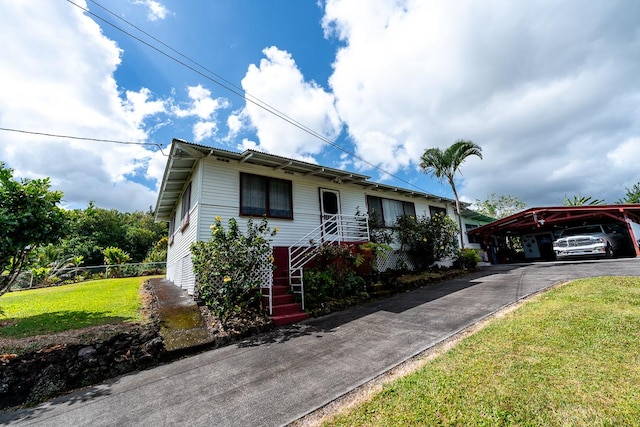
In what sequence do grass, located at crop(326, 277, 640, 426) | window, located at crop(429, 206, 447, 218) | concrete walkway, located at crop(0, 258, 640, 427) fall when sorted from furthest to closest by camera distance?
window, located at crop(429, 206, 447, 218), concrete walkway, located at crop(0, 258, 640, 427), grass, located at crop(326, 277, 640, 426)

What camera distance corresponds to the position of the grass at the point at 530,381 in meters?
2.36

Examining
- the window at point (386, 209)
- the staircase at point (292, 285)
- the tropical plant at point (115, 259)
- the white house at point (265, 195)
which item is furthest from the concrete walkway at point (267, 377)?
the tropical plant at point (115, 259)

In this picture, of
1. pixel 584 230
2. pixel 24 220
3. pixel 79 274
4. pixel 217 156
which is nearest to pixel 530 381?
pixel 217 156

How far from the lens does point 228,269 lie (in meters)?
5.94

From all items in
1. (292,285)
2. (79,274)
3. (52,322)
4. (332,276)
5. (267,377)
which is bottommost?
(267,377)

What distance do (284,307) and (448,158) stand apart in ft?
40.1

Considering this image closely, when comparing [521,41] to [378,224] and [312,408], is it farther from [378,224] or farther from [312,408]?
[312,408]

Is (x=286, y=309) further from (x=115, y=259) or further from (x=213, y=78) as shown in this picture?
(x=115, y=259)

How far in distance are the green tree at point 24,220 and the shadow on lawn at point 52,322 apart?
32.9 inches

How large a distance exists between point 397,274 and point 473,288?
10.4 feet

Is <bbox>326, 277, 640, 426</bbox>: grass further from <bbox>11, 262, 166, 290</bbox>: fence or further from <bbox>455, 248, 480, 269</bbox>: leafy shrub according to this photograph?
<bbox>11, 262, 166, 290</bbox>: fence

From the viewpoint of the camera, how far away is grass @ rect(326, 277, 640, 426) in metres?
2.36

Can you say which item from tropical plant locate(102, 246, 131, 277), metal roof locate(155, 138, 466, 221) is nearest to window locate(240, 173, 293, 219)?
metal roof locate(155, 138, 466, 221)

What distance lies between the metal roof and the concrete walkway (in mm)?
5304
